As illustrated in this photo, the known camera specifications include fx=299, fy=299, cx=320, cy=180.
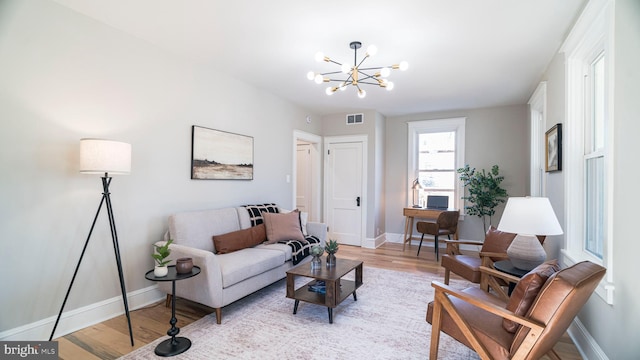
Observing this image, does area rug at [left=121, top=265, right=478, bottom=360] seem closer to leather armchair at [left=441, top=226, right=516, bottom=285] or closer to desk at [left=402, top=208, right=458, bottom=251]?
leather armchair at [left=441, top=226, right=516, bottom=285]

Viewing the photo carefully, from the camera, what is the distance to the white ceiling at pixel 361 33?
93.4 inches

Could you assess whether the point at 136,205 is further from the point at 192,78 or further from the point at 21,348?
the point at 192,78

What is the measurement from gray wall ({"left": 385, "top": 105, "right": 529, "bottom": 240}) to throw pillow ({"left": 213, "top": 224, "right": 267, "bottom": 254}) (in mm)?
3412

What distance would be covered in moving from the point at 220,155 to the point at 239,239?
1.14 metres

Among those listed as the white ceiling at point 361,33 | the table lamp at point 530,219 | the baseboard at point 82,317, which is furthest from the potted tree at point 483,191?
the baseboard at point 82,317

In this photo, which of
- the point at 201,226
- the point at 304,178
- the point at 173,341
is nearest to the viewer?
the point at 173,341

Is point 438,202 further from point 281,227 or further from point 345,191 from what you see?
point 281,227

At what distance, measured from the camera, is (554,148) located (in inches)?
117

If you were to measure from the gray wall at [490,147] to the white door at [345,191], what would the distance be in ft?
3.05

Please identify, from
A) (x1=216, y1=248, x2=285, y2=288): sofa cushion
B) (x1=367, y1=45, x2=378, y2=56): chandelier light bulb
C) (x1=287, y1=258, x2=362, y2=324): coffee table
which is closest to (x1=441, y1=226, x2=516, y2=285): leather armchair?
(x1=287, y1=258, x2=362, y2=324): coffee table

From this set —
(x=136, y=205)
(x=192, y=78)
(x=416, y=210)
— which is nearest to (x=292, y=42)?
(x=192, y=78)

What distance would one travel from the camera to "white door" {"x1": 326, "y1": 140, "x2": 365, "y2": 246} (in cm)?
586

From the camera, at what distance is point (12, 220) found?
2164 millimetres

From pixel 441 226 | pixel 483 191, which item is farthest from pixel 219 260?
pixel 483 191
